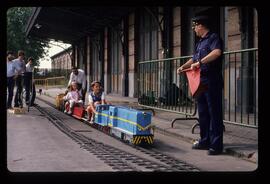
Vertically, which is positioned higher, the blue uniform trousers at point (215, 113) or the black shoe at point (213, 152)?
the blue uniform trousers at point (215, 113)

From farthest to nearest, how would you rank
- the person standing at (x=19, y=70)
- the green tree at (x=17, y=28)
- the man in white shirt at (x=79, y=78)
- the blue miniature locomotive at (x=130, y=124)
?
the man in white shirt at (x=79, y=78)
the person standing at (x=19, y=70)
the blue miniature locomotive at (x=130, y=124)
the green tree at (x=17, y=28)

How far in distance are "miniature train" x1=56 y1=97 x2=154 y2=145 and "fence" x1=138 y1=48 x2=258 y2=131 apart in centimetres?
128

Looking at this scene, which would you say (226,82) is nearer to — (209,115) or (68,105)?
(209,115)

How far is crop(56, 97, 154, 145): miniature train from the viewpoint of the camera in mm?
7594

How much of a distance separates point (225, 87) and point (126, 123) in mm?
1666

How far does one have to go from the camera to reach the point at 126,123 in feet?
26.5

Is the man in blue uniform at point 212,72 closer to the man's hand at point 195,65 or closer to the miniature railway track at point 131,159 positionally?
the man's hand at point 195,65

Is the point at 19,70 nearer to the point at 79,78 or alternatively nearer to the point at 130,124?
the point at 79,78

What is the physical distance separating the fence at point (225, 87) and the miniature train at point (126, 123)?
128cm

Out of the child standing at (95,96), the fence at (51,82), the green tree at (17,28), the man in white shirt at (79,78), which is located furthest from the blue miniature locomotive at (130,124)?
the fence at (51,82)

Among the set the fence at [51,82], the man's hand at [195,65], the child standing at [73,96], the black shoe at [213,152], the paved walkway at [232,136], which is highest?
the man's hand at [195,65]

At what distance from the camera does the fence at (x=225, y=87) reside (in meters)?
7.16

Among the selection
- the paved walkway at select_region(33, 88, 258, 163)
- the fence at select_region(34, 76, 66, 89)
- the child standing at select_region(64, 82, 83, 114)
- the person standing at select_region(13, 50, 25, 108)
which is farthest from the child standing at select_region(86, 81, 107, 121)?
the fence at select_region(34, 76, 66, 89)
